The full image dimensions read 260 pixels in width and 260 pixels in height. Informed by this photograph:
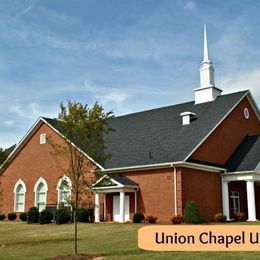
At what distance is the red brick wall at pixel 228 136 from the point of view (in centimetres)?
3322

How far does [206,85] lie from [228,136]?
17.7ft

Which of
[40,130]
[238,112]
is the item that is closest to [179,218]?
[238,112]

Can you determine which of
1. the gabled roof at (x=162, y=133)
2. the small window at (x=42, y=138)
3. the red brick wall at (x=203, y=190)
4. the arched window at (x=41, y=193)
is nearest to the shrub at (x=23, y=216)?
the arched window at (x=41, y=193)

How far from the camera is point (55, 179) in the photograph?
38094mm

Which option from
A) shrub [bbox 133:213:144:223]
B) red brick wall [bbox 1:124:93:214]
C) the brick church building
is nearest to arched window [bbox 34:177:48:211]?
the brick church building

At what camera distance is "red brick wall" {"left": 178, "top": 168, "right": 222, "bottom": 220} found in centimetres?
3077

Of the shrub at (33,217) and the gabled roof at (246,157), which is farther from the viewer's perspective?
the shrub at (33,217)

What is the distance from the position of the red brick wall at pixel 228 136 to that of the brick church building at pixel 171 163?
74 mm

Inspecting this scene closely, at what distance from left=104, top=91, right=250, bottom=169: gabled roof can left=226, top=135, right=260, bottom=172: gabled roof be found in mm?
3360

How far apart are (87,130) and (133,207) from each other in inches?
641

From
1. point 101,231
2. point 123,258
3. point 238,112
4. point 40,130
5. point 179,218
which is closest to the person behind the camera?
point 123,258

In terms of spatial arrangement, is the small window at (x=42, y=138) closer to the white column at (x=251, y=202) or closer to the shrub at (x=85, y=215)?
the shrub at (x=85, y=215)

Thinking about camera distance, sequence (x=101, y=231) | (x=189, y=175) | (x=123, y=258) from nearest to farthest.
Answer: (x=123, y=258) → (x=101, y=231) → (x=189, y=175)

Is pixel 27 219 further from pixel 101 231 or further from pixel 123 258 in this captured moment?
pixel 123 258
